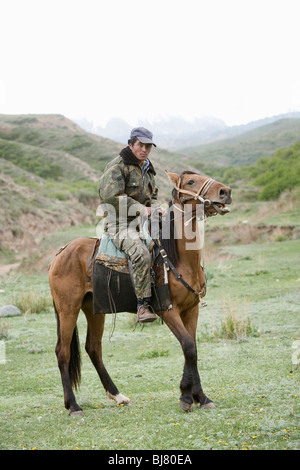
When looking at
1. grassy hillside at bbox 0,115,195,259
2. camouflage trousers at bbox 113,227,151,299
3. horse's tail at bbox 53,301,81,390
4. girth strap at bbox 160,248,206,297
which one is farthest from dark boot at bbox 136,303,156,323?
grassy hillside at bbox 0,115,195,259

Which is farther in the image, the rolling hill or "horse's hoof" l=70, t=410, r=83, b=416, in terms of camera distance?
the rolling hill

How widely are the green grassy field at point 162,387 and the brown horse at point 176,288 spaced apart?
29 centimetres

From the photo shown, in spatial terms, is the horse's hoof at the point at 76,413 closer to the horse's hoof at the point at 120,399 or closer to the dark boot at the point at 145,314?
the horse's hoof at the point at 120,399

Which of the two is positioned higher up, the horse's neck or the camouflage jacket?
the camouflage jacket

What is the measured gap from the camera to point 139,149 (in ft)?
22.5

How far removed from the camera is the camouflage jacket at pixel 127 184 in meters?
6.77

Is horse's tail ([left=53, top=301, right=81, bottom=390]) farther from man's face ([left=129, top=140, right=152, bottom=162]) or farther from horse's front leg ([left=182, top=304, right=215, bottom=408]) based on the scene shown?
man's face ([left=129, top=140, right=152, bottom=162])

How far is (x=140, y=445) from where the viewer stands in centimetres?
518

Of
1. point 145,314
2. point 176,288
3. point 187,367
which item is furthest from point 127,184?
point 187,367

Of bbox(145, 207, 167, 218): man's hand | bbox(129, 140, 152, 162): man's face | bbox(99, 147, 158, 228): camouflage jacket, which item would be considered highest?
bbox(129, 140, 152, 162): man's face

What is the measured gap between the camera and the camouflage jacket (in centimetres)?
677

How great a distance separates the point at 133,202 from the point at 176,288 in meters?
1.19

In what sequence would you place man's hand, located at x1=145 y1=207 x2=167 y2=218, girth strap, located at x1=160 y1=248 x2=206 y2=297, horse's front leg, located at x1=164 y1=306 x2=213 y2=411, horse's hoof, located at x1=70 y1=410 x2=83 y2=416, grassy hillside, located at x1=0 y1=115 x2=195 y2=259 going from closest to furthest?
horse's front leg, located at x1=164 y1=306 x2=213 y2=411 < girth strap, located at x1=160 y1=248 x2=206 y2=297 < horse's hoof, located at x1=70 y1=410 x2=83 y2=416 < man's hand, located at x1=145 y1=207 x2=167 y2=218 < grassy hillside, located at x1=0 y1=115 x2=195 y2=259

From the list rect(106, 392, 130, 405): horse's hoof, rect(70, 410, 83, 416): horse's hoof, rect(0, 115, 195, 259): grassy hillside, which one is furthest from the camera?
rect(0, 115, 195, 259): grassy hillside
